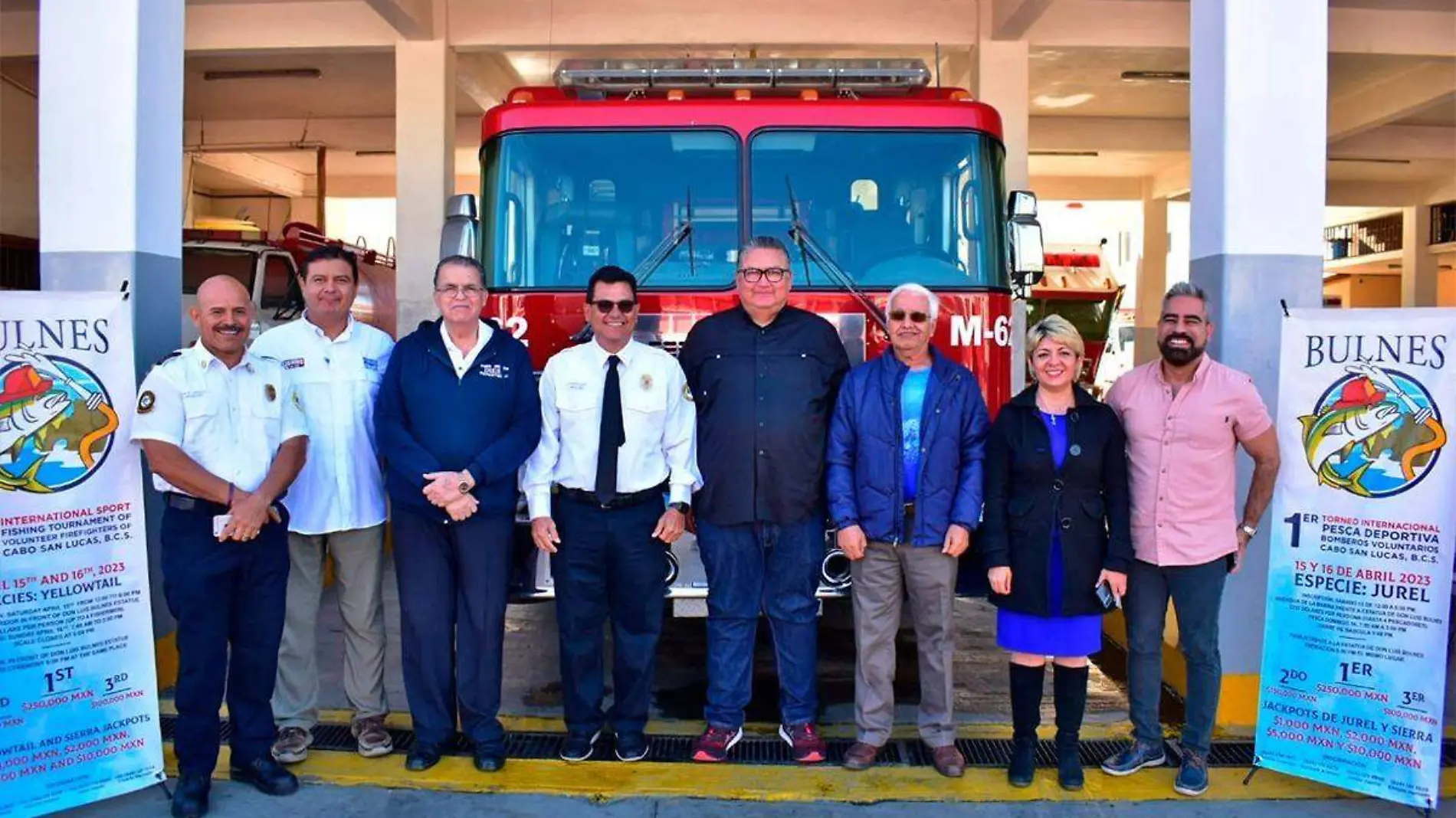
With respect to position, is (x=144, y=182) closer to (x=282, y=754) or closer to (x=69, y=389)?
(x=69, y=389)

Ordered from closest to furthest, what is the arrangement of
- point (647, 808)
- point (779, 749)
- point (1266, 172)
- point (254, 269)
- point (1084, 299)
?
point (647, 808) < point (779, 749) < point (1266, 172) < point (254, 269) < point (1084, 299)

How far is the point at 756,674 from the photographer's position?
5.36 meters

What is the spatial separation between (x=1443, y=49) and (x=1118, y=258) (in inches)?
522

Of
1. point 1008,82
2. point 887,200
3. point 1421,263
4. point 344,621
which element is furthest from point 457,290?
point 1421,263

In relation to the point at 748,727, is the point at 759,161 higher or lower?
higher

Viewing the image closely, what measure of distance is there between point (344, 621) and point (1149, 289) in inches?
643

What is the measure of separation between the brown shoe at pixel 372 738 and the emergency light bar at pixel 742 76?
280 centimetres

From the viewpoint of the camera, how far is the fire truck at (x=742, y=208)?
15.4 ft

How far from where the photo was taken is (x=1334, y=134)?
14672mm

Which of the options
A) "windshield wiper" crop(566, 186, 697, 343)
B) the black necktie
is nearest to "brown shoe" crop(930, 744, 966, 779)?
the black necktie

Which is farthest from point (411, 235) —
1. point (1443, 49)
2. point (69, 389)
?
point (1443, 49)

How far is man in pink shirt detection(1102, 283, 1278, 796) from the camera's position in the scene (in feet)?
12.1

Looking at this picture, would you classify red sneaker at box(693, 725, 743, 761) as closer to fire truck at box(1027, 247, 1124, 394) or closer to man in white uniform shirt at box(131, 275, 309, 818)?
man in white uniform shirt at box(131, 275, 309, 818)

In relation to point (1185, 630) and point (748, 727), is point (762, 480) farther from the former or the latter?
point (1185, 630)
